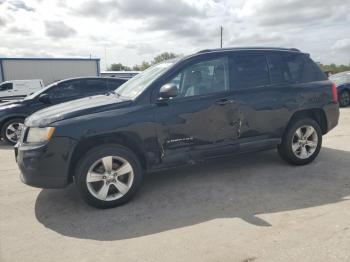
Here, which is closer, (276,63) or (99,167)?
(99,167)

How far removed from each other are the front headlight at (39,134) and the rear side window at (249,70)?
8.21 ft

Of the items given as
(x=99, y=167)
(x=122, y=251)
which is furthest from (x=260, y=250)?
(x=99, y=167)

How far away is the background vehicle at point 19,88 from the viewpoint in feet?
64.5

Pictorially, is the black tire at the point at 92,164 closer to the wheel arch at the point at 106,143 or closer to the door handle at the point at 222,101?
the wheel arch at the point at 106,143

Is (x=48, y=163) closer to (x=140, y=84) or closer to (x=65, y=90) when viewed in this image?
→ (x=140, y=84)

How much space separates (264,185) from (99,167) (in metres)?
2.24

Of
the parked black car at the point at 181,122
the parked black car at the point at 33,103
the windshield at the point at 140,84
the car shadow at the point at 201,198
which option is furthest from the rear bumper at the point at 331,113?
the parked black car at the point at 33,103

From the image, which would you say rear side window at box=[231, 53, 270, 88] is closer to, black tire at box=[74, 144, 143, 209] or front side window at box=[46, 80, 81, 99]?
black tire at box=[74, 144, 143, 209]

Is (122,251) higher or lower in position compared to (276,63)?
lower

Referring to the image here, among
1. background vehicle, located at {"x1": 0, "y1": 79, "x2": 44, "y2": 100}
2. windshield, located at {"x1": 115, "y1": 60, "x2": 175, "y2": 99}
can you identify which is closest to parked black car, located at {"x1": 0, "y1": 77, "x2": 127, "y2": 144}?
windshield, located at {"x1": 115, "y1": 60, "x2": 175, "y2": 99}

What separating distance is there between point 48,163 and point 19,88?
19.0 meters

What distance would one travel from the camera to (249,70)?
174 inches

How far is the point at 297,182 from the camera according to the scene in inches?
166

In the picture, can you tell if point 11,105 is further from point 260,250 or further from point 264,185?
point 260,250
